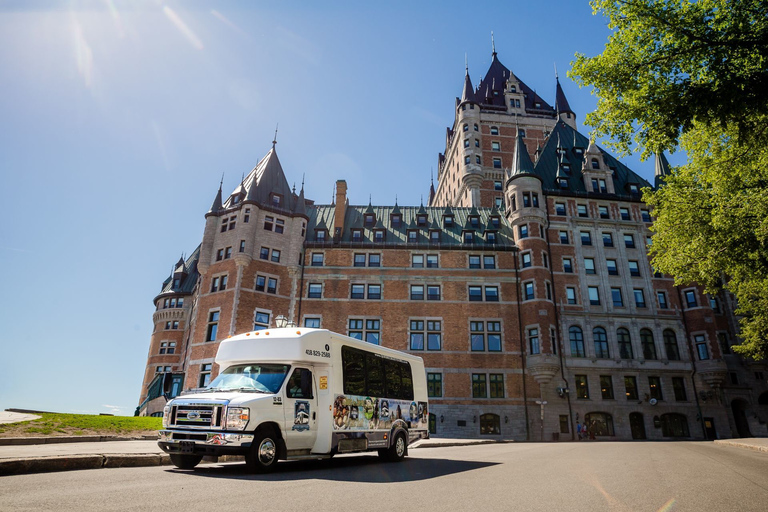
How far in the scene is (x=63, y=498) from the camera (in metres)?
5.82

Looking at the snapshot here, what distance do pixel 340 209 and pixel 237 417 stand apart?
106 feet

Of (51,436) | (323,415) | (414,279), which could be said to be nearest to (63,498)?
(323,415)

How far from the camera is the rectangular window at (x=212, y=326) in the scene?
33.8m

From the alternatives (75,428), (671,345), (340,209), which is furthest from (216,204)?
(671,345)

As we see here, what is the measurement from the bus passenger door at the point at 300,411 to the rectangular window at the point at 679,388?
3548cm

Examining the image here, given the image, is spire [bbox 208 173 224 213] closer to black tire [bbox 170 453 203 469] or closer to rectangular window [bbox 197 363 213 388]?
rectangular window [bbox 197 363 213 388]

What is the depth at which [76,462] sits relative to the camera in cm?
871

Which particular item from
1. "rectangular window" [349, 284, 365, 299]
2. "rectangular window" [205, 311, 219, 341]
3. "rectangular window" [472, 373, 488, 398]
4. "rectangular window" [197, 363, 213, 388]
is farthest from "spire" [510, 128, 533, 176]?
"rectangular window" [197, 363, 213, 388]

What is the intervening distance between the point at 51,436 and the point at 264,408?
8.96m

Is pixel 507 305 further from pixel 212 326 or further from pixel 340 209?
pixel 212 326

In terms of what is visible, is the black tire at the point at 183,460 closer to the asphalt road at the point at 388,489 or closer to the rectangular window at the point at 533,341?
the asphalt road at the point at 388,489

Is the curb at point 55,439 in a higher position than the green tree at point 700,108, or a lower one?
lower

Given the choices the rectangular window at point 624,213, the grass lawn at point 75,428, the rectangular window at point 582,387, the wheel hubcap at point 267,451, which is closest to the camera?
the wheel hubcap at point 267,451

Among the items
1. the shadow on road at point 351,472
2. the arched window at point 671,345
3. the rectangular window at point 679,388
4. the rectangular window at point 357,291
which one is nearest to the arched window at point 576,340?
the arched window at point 671,345
